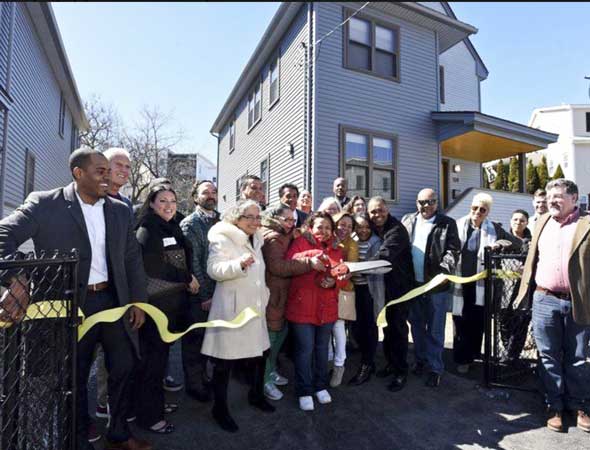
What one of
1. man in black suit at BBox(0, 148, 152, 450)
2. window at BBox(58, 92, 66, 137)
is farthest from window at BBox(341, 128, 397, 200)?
window at BBox(58, 92, 66, 137)

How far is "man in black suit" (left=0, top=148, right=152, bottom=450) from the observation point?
234 cm

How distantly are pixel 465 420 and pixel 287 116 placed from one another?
8277 mm

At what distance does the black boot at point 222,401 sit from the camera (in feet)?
9.75

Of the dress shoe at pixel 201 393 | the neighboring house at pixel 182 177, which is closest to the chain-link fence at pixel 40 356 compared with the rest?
the dress shoe at pixel 201 393

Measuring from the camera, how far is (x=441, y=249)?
382 centimetres

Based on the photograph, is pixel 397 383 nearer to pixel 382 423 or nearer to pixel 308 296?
pixel 382 423

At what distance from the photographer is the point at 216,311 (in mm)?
3029

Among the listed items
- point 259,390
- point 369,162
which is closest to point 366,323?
point 259,390

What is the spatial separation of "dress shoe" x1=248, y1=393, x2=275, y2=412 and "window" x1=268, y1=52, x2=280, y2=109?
29.3ft

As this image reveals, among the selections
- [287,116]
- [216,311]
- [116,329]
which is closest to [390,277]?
[216,311]

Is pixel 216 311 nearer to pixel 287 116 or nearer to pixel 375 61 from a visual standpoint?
pixel 287 116

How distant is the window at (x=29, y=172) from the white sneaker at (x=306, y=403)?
962 cm

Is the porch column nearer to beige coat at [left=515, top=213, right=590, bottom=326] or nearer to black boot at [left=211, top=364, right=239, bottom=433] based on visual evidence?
beige coat at [left=515, top=213, right=590, bottom=326]

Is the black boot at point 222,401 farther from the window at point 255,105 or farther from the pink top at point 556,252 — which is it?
the window at point 255,105
